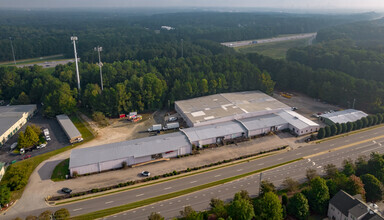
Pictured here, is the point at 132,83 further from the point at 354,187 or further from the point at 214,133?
the point at 354,187

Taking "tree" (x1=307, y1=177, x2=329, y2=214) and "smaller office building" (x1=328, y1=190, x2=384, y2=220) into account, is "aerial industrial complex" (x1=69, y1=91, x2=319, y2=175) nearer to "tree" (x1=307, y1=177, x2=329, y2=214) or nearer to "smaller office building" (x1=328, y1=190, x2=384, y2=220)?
"tree" (x1=307, y1=177, x2=329, y2=214)

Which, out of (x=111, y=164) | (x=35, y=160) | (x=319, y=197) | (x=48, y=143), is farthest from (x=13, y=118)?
(x=319, y=197)

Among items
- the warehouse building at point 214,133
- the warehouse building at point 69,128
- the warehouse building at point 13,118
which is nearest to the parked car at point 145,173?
the warehouse building at point 214,133

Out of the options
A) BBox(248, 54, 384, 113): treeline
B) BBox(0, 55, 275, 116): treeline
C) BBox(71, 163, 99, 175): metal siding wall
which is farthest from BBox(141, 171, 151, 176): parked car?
BBox(248, 54, 384, 113): treeline

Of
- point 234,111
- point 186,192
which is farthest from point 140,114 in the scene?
point 186,192

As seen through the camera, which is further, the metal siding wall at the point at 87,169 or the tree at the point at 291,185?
the metal siding wall at the point at 87,169

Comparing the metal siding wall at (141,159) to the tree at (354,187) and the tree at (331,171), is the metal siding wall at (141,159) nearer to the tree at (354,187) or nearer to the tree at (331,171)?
the tree at (331,171)
